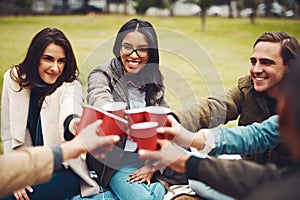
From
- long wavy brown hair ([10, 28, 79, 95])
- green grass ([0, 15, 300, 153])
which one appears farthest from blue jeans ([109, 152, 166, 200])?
green grass ([0, 15, 300, 153])

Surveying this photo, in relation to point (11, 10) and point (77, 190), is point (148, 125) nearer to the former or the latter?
point (77, 190)

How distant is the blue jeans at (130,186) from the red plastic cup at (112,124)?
3.37 ft

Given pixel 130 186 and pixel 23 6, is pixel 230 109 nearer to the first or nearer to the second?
pixel 130 186

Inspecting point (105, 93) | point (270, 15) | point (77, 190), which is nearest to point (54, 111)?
point (105, 93)

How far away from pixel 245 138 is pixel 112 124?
66 centimetres

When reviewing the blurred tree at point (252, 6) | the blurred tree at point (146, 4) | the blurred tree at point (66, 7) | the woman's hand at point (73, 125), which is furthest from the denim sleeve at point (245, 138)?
the blurred tree at point (66, 7)

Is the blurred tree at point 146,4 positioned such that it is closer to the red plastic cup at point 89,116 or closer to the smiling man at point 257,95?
the smiling man at point 257,95

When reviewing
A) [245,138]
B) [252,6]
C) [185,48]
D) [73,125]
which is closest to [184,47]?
[185,48]

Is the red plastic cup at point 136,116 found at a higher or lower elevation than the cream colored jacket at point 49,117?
higher

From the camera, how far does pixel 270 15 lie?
24031mm

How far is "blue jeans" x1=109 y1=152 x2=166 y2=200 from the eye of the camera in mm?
3016

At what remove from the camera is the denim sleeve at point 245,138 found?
7.45 ft

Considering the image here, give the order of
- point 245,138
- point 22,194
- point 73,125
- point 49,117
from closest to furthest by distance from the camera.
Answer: point 245,138, point 73,125, point 22,194, point 49,117

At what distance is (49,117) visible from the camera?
9.77ft
